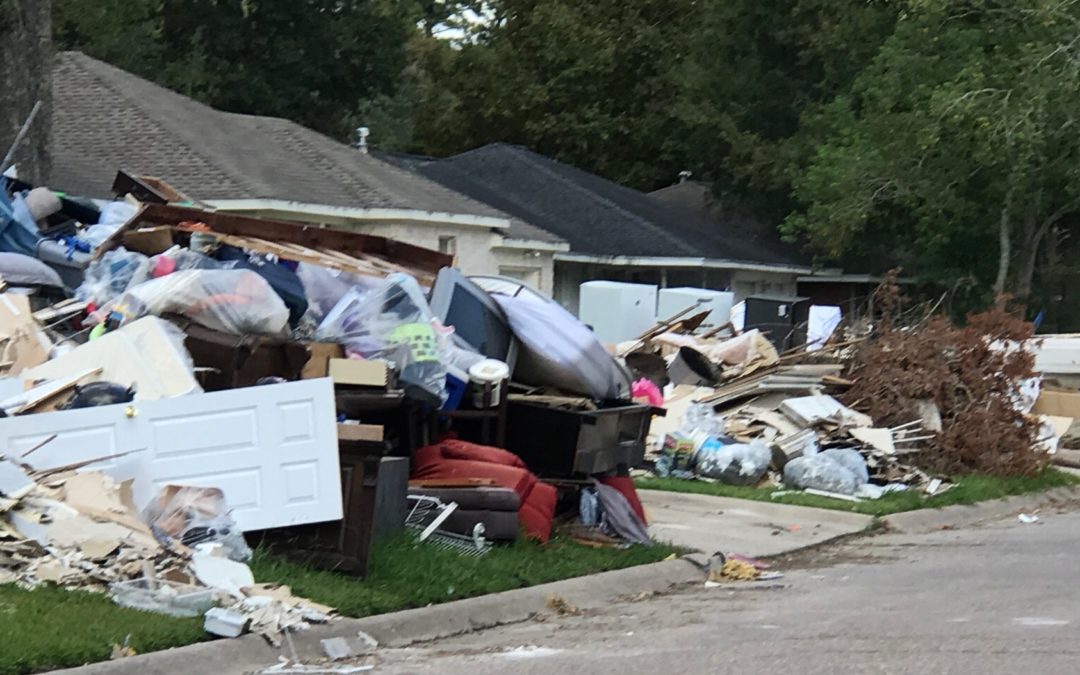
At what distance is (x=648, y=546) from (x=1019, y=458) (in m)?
7.56

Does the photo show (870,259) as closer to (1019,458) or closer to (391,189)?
(391,189)

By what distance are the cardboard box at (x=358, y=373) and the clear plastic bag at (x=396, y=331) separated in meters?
0.32

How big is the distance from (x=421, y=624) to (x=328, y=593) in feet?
1.82

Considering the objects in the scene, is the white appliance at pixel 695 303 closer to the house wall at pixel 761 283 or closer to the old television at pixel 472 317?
the house wall at pixel 761 283

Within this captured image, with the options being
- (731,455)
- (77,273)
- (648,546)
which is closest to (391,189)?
(731,455)

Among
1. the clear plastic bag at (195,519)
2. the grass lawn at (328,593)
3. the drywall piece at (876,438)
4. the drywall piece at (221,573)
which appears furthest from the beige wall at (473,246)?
the drywall piece at (221,573)

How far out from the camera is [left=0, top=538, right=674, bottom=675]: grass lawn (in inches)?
271

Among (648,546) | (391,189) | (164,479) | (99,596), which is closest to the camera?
(99,596)

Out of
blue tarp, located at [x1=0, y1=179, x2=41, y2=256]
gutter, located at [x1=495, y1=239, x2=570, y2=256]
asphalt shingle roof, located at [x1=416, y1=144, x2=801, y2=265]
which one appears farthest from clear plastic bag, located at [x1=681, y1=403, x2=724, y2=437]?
asphalt shingle roof, located at [x1=416, y1=144, x2=801, y2=265]

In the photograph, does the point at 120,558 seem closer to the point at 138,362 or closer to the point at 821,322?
the point at 138,362

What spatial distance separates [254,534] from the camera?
9172 mm

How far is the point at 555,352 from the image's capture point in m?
11.7

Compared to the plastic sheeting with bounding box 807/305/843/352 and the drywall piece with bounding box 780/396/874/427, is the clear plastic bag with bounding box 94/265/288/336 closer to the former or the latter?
the drywall piece with bounding box 780/396/874/427

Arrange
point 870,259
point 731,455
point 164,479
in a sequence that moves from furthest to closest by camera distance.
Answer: point 870,259, point 731,455, point 164,479
